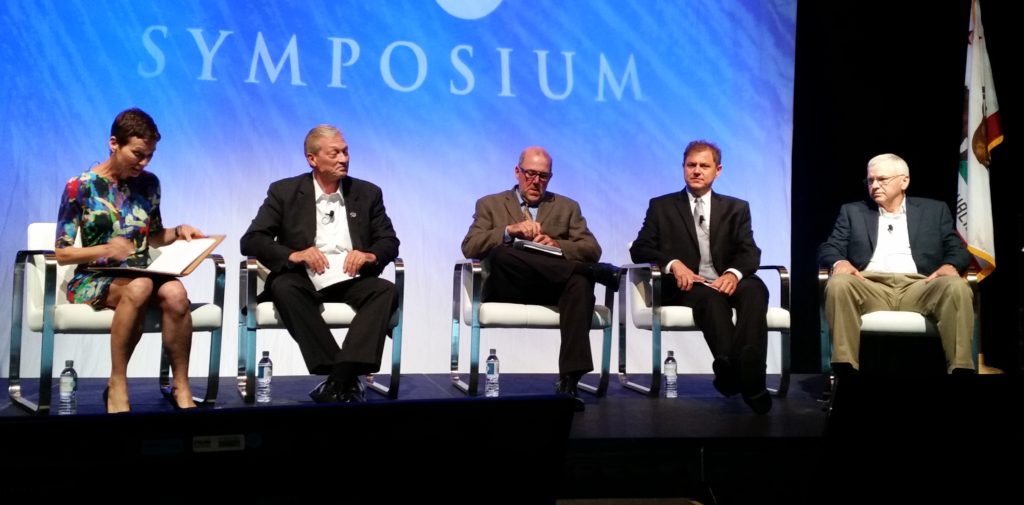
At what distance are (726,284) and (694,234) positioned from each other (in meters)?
0.38

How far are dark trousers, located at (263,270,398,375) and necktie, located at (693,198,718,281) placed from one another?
→ 1485 mm

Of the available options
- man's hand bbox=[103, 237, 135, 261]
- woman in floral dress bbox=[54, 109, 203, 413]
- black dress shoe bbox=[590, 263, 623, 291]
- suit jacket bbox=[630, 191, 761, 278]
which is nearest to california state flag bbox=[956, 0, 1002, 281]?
suit jacket bbox=[630, 191, 761, 278]

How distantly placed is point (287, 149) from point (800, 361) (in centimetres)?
292

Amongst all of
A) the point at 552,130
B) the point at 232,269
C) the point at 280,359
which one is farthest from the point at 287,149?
the point at 552,130

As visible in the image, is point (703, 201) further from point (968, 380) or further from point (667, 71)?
point (968, 380)

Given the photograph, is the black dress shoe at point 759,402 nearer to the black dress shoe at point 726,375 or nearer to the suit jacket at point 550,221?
the black dress shoe at point 726,375

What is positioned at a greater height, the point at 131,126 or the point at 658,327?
the point at 131,126

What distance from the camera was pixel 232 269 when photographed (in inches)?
179

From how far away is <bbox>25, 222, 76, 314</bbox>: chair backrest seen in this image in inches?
136

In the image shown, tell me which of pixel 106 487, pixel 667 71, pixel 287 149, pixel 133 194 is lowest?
pixel 106 487

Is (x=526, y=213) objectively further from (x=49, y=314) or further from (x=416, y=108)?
(x=49, y=314)

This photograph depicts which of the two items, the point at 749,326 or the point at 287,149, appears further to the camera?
the point at 287,149

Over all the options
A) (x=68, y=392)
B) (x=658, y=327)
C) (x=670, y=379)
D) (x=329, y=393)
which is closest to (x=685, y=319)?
(x=658, y=327)

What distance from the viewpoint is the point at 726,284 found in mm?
4000
